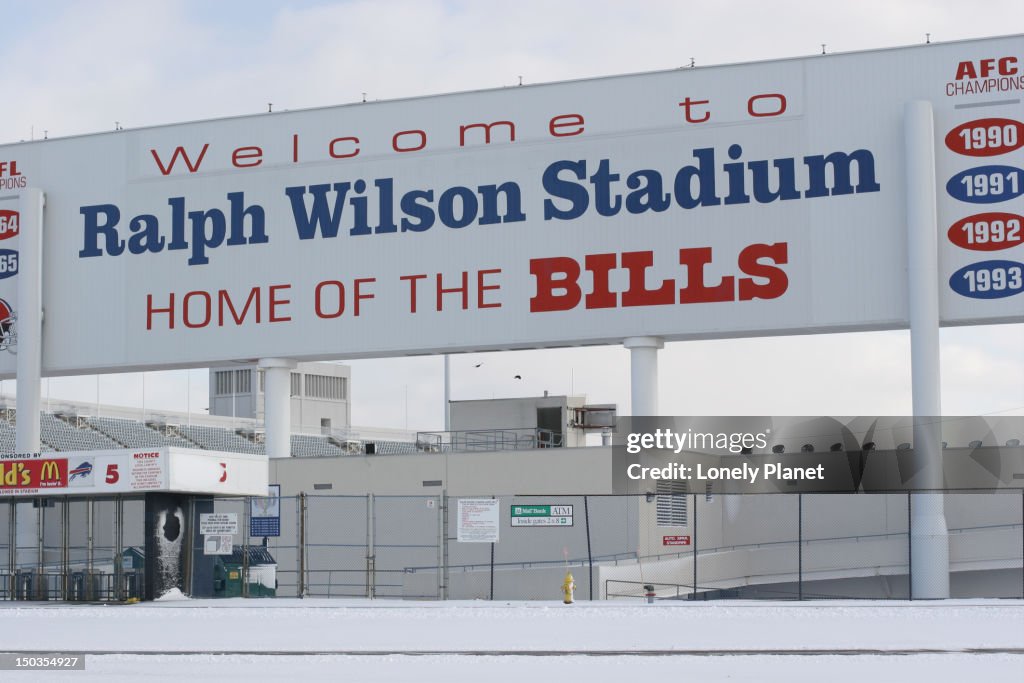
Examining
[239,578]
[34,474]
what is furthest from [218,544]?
[34,474]

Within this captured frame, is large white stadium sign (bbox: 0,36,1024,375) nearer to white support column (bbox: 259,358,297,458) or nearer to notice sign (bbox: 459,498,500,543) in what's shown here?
white support column (bbox: 259,358,297,458)

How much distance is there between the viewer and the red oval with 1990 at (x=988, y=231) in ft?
127

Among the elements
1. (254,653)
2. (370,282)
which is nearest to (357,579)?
(370,282)

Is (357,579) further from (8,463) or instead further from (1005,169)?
(1005,169)

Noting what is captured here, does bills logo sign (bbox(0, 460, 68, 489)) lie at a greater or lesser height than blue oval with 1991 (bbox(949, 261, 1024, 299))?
lesser

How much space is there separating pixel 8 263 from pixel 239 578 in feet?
58.3

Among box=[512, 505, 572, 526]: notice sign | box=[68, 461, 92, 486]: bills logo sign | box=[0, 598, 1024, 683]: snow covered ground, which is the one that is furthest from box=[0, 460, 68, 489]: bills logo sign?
box=[512, 505, 572, 526]: notice sign

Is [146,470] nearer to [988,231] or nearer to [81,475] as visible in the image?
[81,475]

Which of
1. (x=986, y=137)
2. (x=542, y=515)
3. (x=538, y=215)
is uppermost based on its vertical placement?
(x=986, y=137)

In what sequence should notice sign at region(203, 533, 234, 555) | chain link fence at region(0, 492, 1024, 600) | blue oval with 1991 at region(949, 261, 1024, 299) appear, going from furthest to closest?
blue oval with 1991 at region(949, 261, 1024, 299) → chain link fence at region(0, 492, 1024, 600) → notice sign at region(203, 533, 234, 555)

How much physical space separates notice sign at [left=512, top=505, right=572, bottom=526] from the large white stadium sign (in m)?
8.35

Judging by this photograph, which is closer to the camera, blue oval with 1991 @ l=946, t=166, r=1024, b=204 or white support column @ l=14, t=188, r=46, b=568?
blue oval with 1991 @ l=946, t=166, r=1024, b=204

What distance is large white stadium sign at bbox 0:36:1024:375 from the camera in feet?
129

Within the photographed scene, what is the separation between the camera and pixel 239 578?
118 feet
